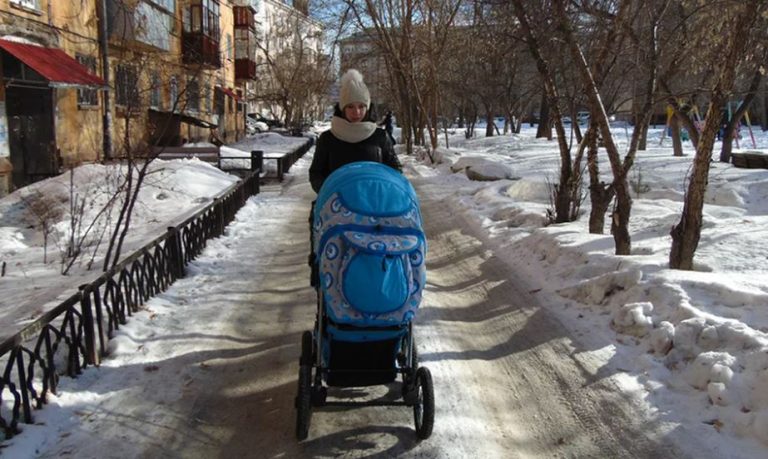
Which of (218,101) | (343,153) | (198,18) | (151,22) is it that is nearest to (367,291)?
(343,153)

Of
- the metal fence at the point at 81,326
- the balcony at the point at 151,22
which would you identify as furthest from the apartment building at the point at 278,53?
the metal fence at the point at 81,326

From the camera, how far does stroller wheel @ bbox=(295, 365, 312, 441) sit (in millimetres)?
3477

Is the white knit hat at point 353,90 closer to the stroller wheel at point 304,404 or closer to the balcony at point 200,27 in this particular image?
the stroller wheel at point 304,404

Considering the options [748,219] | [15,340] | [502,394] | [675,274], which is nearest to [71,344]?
[15,340]

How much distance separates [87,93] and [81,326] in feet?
52.4

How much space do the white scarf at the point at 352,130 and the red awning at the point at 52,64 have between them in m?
11.5

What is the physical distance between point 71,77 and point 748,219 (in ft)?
46.3

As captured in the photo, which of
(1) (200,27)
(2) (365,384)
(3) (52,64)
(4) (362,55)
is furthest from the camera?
(4) (362,55)

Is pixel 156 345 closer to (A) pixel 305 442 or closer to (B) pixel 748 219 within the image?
(A) pixel 305 442

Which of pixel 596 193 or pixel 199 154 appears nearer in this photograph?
pixel 596 193

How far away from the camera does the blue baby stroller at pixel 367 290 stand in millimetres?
3348

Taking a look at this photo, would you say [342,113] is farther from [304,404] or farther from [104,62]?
[104,62]

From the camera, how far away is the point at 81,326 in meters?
4.46

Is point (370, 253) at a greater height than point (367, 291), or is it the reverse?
point (370, 253)
